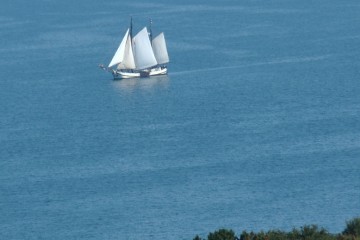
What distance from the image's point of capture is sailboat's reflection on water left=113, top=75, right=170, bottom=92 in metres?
102

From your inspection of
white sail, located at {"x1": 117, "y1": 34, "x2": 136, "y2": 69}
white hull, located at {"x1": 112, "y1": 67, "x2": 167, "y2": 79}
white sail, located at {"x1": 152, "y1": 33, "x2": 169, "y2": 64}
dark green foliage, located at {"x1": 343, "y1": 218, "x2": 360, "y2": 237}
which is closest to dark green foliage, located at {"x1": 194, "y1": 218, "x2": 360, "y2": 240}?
dark green foliage, located at {"x1": 343, "y1": 218, "x2": 360, "y2": 237}

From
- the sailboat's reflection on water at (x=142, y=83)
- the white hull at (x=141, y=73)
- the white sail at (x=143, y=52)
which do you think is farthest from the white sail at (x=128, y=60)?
the sailboat's reflection on water at (x=142, y=83)

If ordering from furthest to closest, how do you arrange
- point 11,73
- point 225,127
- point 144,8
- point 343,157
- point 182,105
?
1. point 144,8
2. point 11,73
3. point 182,105
4. point 225,127
5. point 343,157

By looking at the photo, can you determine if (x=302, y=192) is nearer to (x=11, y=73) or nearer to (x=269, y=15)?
(x=11, y=73)

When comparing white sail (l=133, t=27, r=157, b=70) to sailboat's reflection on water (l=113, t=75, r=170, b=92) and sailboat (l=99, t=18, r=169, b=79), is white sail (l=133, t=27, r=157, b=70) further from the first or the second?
sailboat's reflection on water (l=113, t=75, r=170, b=92)

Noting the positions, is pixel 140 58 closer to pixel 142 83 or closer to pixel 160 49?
pixel 160 49

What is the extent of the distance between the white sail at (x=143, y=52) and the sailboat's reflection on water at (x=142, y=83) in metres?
1.45

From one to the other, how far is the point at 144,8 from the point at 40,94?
2262 inches

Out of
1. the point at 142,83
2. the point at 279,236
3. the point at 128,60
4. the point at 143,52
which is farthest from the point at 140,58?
the point at 279,236

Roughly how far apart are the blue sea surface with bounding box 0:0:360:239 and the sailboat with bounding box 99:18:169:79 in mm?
1240

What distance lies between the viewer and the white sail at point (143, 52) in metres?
107

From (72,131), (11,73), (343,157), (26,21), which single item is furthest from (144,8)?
(343,157)

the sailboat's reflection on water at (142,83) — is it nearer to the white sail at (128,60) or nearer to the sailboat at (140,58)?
the sailboat at (140,58)

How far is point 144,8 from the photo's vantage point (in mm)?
155000
